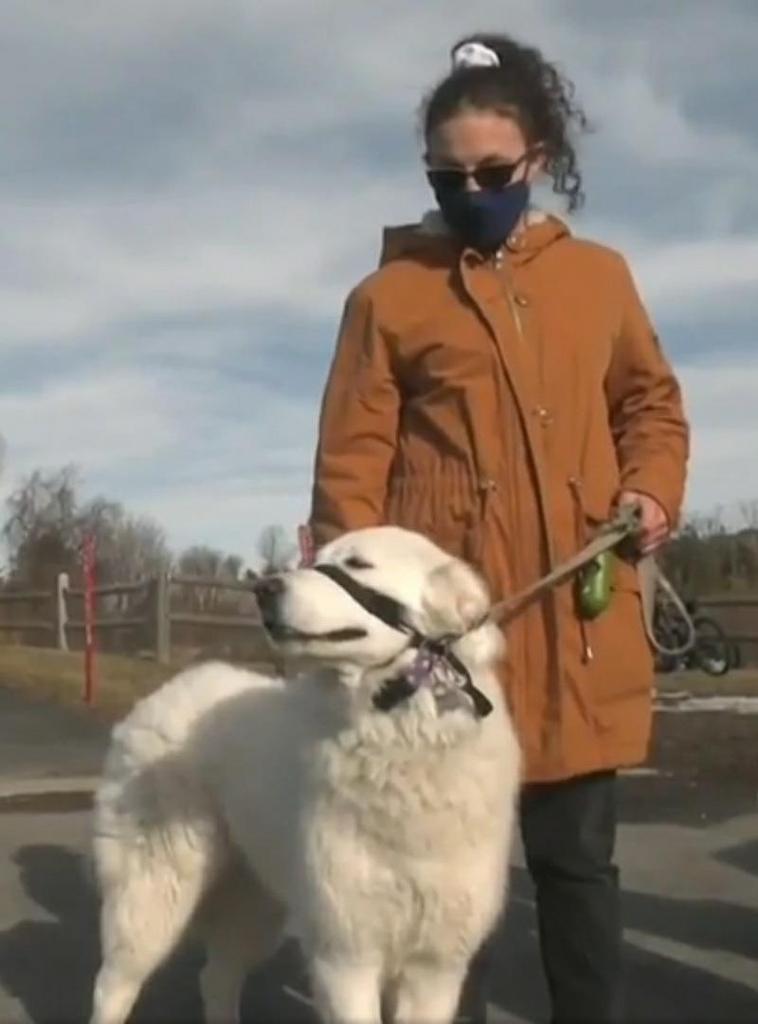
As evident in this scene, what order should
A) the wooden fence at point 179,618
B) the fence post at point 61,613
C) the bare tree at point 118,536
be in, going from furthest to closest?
the bare tree at point 118,536 → the fence post at point 61,613 → the wooden fence at point 179,618

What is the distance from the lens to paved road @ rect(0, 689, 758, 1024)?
5.54 meters

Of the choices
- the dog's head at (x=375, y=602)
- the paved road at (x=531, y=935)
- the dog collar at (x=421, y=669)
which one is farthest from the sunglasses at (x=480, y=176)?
the paved road at (x=531, y=935)

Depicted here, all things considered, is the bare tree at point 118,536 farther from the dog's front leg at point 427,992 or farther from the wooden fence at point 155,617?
the dog's front leg at point 427,992

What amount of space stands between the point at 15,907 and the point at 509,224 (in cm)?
415

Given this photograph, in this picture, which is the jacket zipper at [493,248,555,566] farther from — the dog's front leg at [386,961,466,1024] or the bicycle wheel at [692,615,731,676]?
the bicycle wheel at [692,615,731,676]

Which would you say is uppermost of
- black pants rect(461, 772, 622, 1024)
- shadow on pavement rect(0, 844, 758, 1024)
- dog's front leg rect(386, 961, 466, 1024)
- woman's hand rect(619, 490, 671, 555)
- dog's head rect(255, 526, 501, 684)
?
woman's hand rect(619, 490, 671, 555)

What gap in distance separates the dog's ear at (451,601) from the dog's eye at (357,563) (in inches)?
5.0

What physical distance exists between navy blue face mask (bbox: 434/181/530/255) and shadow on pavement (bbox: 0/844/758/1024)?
2476 mm

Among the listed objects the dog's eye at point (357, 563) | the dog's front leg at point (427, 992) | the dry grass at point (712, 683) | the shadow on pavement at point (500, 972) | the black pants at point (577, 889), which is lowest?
the shadow on pavement at point (500, 972)

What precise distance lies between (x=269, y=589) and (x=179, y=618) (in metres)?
18.8

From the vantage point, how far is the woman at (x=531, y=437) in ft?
12.8

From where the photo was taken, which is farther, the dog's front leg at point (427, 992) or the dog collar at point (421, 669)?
the dog's front leg at point (427, 992)

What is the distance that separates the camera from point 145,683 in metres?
18.1

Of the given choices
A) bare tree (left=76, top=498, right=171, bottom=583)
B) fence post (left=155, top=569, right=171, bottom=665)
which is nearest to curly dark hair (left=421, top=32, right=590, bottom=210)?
fence post (left=155, top=569, right=171, bottom=665)
